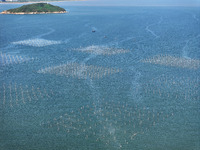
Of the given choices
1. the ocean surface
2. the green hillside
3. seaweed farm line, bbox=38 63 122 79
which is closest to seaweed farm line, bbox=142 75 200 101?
the ocean surface

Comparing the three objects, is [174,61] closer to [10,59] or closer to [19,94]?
[19,94]

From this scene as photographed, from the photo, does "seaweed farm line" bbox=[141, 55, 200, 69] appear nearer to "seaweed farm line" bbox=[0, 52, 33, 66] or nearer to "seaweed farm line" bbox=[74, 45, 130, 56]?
"seaweed farm line" bbox=[74, 45, 130, 56]

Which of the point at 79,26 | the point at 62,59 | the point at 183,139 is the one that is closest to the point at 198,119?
the point at 183,139

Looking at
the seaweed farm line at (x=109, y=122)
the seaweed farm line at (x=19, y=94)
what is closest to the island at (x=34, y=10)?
the seaweed farm line at (x=19, y=94)

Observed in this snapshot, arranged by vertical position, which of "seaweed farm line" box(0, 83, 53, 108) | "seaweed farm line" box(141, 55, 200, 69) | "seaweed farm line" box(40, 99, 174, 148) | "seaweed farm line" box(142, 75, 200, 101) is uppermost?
"seaweed farm line" box(141, 55, 200, 69)

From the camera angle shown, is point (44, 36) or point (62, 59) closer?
point (62, 59)

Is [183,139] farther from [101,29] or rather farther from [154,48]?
[101,29]
